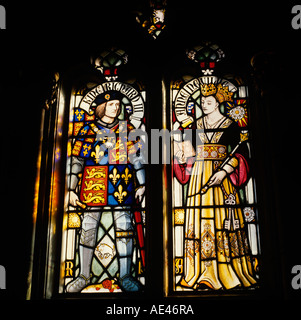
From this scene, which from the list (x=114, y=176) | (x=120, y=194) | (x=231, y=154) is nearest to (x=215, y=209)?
(x=231, y=154)

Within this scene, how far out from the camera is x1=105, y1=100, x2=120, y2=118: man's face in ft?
20.0

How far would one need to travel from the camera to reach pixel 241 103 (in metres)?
5.95

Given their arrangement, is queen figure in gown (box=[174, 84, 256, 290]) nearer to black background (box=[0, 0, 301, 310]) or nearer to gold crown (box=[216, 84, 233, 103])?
gold crown (box=[216, 84, 233, 103])

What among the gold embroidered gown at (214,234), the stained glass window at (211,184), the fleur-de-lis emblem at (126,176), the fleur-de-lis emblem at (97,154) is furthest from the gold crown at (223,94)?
the fleur-de-lis emblem at (97,154)

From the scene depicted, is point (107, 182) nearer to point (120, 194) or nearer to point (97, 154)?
point (120, 194)

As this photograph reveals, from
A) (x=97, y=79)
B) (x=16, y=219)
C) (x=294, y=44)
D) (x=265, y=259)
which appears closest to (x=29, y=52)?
(x=97, y=79)

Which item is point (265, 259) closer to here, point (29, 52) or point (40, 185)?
point (40, 185)

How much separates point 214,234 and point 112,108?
6.05ft

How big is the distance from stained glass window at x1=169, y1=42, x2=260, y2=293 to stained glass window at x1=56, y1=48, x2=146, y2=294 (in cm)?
39

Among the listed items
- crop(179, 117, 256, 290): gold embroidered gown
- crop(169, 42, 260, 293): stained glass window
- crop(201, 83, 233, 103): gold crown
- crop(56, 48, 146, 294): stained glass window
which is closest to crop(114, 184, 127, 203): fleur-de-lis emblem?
crop(56, 48, 146, 294): stained glass window

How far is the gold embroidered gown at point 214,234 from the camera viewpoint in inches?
204

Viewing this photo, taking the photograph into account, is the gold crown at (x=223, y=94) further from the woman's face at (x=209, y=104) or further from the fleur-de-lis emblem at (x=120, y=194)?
the fleur-de-lis emblem at (x=120, y=194)

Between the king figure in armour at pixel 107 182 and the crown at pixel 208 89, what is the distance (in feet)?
2.94

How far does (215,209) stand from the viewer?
544 cm
